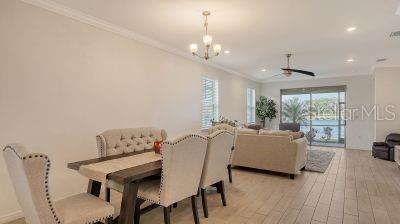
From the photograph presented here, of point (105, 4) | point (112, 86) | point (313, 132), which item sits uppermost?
point (105, 4)

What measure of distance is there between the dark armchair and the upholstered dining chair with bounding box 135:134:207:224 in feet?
20.7

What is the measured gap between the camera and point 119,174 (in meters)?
2.08

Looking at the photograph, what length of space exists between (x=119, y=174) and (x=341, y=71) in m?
8.68

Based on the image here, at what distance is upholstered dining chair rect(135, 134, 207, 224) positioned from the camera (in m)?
2.22

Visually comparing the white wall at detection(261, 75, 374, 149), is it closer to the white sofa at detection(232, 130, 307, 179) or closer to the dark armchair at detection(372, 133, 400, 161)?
the dark armchair at detection(372, 133, 400, 161)

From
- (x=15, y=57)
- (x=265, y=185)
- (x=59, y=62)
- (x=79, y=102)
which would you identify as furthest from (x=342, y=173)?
(x=15, y=57)

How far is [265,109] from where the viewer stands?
9.80m

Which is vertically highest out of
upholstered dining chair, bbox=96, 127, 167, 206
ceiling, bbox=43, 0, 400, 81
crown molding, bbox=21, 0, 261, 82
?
ceiling, bbox=43, 0, 400, 81

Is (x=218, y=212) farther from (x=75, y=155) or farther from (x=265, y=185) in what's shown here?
(x=75, y=155)

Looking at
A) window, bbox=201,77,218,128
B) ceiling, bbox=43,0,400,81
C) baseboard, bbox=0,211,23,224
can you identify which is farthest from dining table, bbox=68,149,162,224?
window, bbox=201,77,218,128

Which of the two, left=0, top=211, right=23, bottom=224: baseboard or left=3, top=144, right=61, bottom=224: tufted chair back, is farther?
left=0, top=211, right=23, bottom=224: baseboard

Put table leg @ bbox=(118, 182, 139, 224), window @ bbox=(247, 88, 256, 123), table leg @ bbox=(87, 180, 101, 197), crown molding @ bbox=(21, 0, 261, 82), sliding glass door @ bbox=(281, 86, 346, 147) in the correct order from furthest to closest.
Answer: window @ bbox=(247, 88, 256, 123) < sliding glass door @ bbox=(281, 86, 346, 147) < crown molding @ bbox=(21, 0, 261, 82) < table leg @ bbox=(87, 180, 101, 197) < table leg @ bbox=(118, 182, 139, 224)

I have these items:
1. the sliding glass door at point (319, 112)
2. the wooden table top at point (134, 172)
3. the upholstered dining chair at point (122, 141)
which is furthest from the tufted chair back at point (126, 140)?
the sliding glass door at point (319, 112)

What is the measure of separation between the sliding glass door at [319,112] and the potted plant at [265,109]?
0.64 metres
